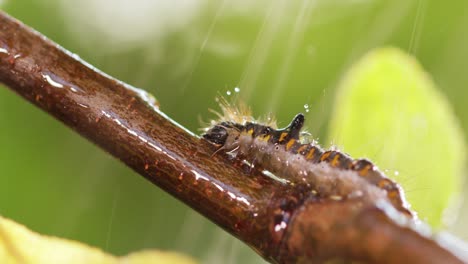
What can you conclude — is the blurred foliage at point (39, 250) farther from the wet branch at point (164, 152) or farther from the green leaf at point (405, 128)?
the green leaf at point (405, 128)

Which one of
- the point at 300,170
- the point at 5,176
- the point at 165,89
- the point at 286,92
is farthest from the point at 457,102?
the point at 300,170

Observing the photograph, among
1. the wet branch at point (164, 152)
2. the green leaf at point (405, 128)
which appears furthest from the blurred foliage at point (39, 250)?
the green leaf at point (405, 128)

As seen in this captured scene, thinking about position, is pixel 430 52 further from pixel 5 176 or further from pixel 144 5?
pixel 5 176

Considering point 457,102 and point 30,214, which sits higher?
point 457,102

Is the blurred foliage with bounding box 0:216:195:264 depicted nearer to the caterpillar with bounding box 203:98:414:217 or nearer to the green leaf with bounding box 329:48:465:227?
the caterpillar with bounding box 203:98:414:217

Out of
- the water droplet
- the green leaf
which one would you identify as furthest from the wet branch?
the green leaf

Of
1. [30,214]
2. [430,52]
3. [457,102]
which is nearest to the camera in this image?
[30,214]
